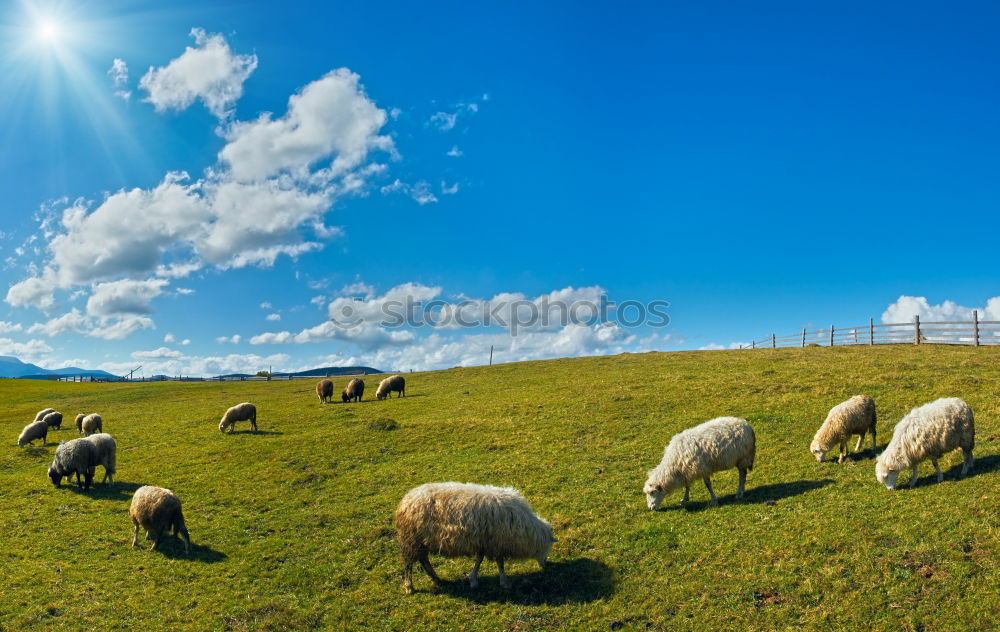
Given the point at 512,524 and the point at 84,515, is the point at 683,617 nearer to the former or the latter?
the point at 512,524

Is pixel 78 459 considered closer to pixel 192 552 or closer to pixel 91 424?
pixel 192 552

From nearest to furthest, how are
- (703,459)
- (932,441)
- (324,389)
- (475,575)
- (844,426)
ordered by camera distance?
(475,575), (932,441), (703,459), (844,426), (324,389)

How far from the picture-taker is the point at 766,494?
564 inches

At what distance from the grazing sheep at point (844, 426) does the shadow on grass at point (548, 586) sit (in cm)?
890

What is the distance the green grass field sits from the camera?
10062 millimetres

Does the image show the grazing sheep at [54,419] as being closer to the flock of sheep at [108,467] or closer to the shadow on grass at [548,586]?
the flock of sheep at [108,467]

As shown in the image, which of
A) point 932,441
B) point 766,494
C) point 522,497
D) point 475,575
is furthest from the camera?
point 766,494

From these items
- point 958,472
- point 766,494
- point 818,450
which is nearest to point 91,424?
point 766,494

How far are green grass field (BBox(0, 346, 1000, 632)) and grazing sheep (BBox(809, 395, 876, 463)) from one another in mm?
600

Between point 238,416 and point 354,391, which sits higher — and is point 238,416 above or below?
below

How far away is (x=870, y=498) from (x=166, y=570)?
55.2 feet

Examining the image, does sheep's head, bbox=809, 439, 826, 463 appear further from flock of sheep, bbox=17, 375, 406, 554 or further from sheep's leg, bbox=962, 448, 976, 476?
flock of sheep, bbox=17, 375, 406, 554

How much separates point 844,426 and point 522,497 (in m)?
10.9

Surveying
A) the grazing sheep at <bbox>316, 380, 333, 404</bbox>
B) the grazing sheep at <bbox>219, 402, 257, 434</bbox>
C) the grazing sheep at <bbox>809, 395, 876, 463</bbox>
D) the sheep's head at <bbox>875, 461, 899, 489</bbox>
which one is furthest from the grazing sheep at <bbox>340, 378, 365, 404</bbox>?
the sheep's head at <bbox>875, 461, 899, 489</bbox>
